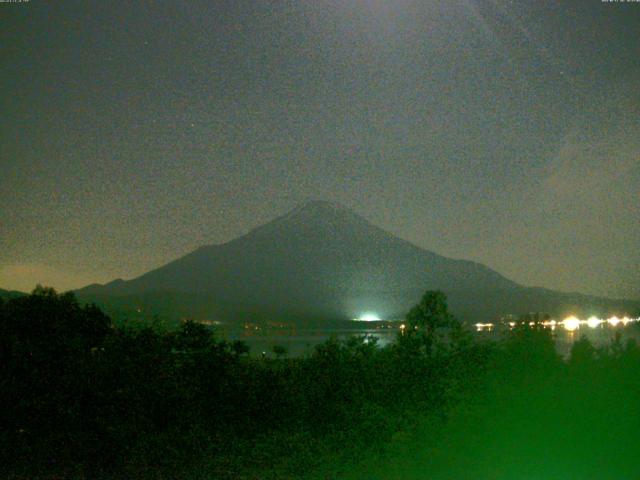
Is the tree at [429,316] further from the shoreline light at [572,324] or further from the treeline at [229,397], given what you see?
the shoreline light at [572,324]

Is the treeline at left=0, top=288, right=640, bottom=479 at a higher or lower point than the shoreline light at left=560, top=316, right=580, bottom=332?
lower

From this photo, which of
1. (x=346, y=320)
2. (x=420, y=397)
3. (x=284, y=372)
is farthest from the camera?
(x=346, y=320)

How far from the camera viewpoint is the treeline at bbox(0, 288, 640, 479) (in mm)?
8859

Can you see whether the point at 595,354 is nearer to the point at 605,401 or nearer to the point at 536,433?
the point at 605,401

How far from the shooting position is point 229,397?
10.8m

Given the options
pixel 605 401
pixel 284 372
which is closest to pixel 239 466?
Answer: pixel 284 372

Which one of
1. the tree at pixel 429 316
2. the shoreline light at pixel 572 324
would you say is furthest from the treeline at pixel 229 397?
the shoreline light at pixel 572 324

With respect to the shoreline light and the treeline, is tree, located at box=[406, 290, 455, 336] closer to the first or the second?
the treeline

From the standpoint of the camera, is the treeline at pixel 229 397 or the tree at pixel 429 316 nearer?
the treeline at pixel 229 397

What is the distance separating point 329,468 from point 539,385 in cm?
261

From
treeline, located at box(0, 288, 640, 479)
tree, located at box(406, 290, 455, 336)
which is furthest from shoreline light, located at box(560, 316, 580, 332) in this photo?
treeline, located at box(0, 288, 640, 479)

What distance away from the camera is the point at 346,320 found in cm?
6888

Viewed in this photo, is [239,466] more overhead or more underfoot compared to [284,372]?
more underfoot

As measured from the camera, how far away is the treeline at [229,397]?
8859 millimetres
